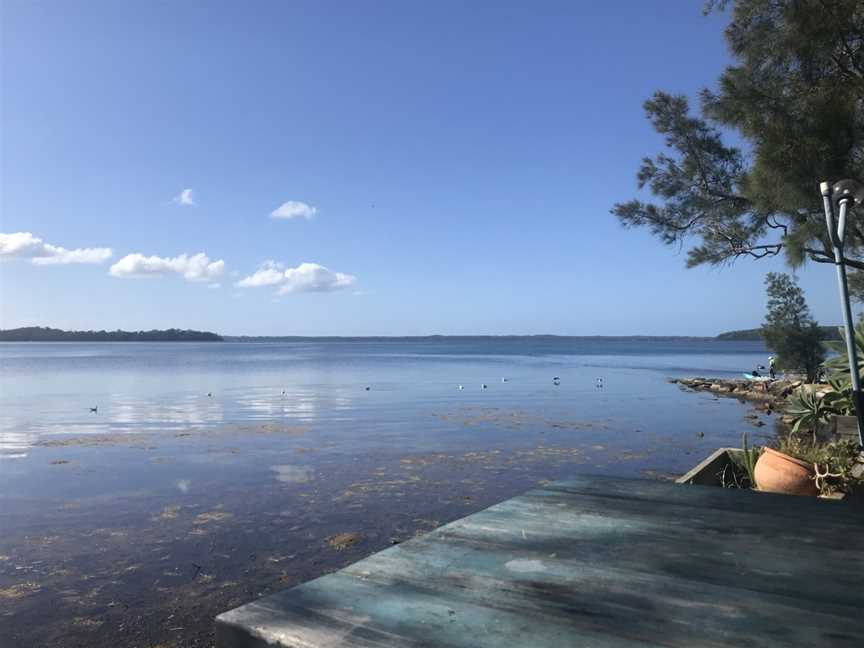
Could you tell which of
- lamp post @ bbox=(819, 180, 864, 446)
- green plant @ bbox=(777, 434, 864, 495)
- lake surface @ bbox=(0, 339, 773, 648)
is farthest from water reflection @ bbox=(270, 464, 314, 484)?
lamp post @ bbox=(819, 180, 864, 446)

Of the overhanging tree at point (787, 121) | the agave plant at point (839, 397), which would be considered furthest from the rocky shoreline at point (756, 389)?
the agave plant at point (839, 397)

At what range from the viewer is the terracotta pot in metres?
5.81

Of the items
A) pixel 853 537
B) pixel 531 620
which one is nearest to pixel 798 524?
pixel 853 537

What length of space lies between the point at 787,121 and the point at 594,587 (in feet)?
32.6

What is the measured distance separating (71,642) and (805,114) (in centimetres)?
1140

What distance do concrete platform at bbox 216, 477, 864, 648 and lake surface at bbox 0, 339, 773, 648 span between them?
3.71m

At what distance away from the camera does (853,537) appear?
2.74 meters

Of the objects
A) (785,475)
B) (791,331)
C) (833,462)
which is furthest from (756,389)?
(785,475)

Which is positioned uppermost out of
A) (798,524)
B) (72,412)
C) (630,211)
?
(630,211)

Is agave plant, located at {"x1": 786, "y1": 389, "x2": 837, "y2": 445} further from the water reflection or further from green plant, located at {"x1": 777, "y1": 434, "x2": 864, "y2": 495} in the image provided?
the water reflection

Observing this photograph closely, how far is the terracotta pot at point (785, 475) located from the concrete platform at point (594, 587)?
116 inches

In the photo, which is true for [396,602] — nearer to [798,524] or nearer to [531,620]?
[531,620]

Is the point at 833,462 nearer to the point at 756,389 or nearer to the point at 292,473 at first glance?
the point at 292,473

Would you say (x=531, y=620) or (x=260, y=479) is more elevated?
(x=531, y=620)
